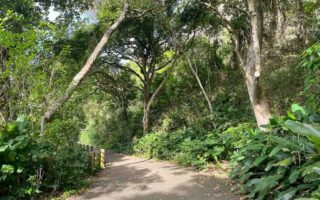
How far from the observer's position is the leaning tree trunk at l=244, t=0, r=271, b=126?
8477 mm

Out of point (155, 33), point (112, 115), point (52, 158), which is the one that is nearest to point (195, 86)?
point (155, 33)

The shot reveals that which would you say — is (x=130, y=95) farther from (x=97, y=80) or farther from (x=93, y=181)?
(x=93, y=181)

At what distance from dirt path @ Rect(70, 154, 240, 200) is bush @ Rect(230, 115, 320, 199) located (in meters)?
0.81

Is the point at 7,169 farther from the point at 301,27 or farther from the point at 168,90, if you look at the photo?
the point at 168,90

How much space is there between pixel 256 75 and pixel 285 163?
3.79 metres

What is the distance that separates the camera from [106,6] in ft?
50.5

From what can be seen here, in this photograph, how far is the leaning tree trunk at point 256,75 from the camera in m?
8.48

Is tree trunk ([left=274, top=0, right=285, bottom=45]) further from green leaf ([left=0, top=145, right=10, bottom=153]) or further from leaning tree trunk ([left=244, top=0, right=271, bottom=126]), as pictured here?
green leaf ([left=0, top=145, right=10, bottom=153])

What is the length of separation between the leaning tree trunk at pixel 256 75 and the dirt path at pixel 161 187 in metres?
2.02


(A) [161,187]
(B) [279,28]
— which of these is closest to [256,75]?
(A) [161,187]

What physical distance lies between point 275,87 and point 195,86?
594 centimetres

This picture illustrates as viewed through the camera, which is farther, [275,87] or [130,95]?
[130,95]

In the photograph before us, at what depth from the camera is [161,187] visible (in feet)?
26.1

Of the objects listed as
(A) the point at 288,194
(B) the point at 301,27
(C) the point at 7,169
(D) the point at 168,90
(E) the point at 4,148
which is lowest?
(A) the point at 288,194
